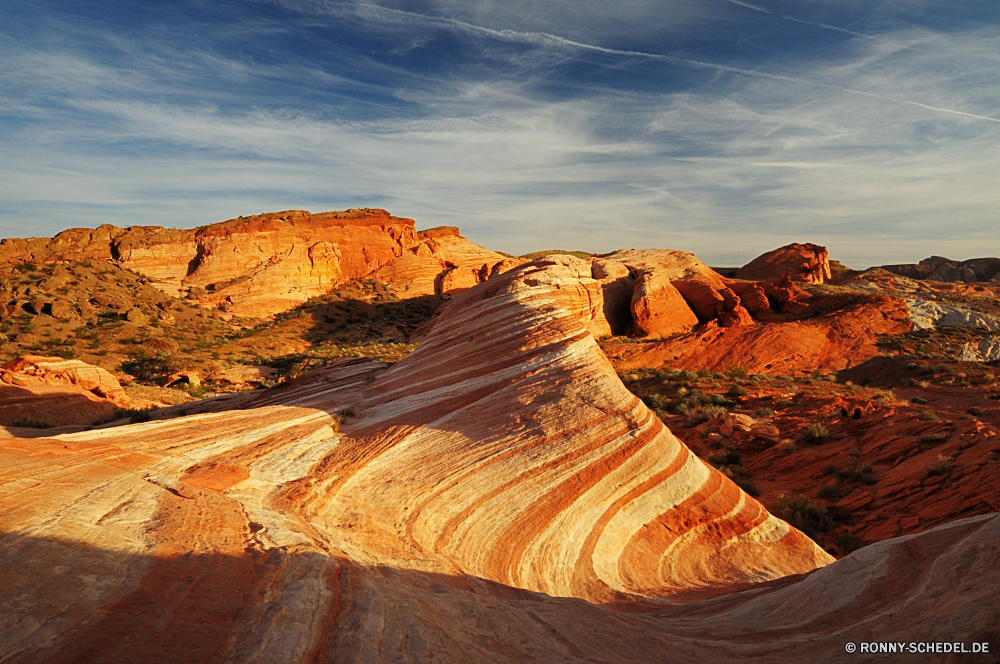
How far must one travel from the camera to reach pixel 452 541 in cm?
661

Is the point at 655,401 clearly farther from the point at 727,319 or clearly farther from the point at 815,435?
the point at 727,319

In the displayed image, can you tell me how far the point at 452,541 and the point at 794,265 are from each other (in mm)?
64040

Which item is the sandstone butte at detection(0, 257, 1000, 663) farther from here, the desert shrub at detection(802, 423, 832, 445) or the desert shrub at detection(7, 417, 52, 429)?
the desert shrub at detection(802, 423, 832, 445)

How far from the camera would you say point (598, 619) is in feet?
15.2

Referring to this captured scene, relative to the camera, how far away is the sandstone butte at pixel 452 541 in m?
3.23

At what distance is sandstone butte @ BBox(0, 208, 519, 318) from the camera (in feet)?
156

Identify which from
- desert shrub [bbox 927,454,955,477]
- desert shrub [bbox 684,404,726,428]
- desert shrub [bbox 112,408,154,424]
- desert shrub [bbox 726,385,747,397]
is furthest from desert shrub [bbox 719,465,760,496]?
desert shrub [bbox 112,408,154,424]

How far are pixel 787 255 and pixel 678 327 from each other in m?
32.1

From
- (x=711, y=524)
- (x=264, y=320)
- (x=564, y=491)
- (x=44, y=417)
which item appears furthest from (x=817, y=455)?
(x=264, y=320)

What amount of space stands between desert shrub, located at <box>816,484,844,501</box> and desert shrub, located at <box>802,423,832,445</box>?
2971 mm

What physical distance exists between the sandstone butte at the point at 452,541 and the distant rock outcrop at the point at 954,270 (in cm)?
9547

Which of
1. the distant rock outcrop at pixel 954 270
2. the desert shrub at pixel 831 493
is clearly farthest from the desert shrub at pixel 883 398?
the distant rock outcrop at pixel 954 270

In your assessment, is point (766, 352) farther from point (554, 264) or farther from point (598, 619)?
point (598, 619)

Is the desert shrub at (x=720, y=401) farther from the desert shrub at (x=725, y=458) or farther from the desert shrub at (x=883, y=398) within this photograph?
the desert shrub at (x=883, y=398)
